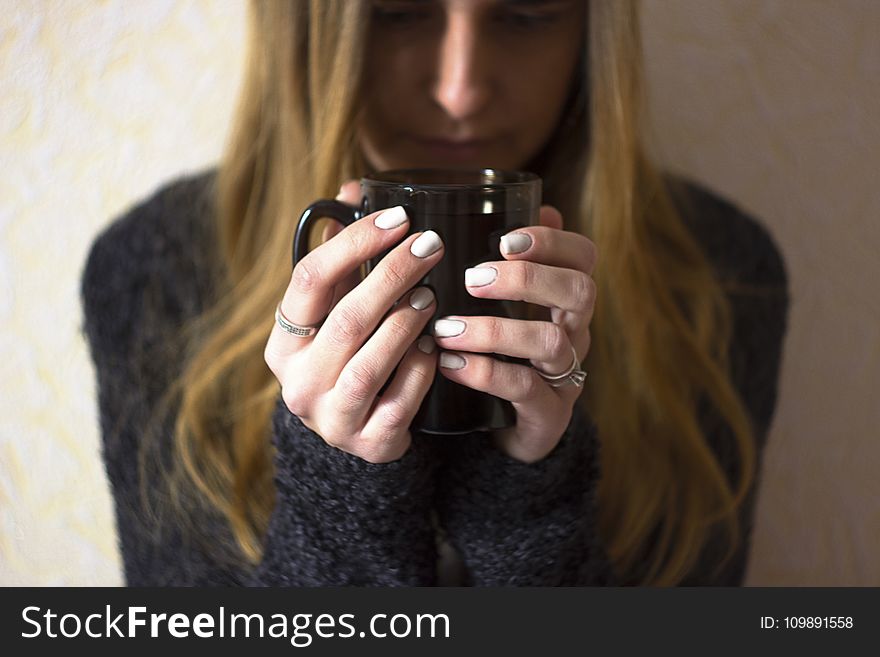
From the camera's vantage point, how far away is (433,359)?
614 millimetres

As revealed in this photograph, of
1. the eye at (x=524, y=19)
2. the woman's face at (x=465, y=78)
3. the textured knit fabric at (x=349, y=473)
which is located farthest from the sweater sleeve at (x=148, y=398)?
the eye at (x=524, y=19)

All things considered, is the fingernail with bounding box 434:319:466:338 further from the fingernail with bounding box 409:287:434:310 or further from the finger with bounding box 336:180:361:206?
the finger with bounding box 336:180:361:206

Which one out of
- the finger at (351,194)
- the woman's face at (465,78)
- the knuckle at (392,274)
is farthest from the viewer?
the woman's face at (465,78)

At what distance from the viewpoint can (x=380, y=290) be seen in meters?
0.57

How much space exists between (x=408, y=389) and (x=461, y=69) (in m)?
0.35

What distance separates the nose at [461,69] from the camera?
0.78 m

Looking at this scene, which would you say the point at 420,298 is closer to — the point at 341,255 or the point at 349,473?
the point at 341,255

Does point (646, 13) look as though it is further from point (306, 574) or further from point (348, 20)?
point (306, 574)

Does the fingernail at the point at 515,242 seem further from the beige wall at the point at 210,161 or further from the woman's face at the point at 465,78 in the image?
the beige wall at the point at 210,161

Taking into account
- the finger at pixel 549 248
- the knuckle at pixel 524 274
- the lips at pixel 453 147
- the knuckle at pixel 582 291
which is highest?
the lips at pixel 453 147

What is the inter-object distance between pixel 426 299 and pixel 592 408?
16.8 inches

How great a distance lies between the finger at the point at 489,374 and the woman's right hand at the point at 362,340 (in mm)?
15

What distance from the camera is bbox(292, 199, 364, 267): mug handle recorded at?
2.00 feet

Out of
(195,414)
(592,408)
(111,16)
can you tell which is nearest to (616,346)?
(592,408)
